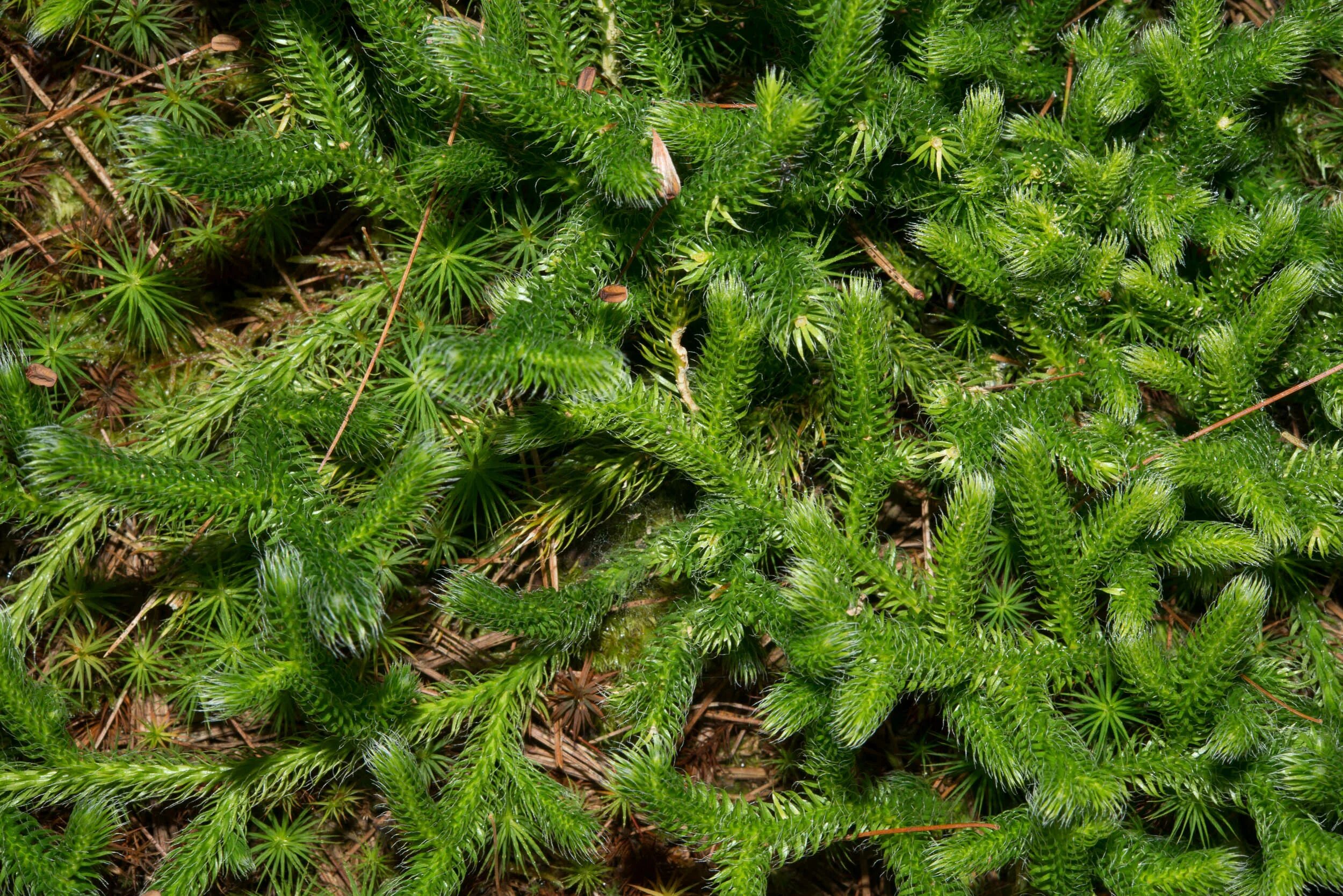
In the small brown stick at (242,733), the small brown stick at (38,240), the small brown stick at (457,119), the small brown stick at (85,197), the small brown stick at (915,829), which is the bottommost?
the small brown stick at (242,733)

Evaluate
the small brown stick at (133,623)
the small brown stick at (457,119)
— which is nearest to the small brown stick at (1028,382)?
the small brown stick at (457,119)

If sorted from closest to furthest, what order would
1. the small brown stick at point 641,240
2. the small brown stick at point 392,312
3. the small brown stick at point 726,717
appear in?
the small brown stick at point 641,240
the small brown stick at point 392,312
the small brown stick at point 726,717

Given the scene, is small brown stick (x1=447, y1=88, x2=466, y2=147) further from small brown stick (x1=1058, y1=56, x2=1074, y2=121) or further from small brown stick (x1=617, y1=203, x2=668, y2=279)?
small brown stick (x1=1058, y1=56, x2=1074, y2=121)

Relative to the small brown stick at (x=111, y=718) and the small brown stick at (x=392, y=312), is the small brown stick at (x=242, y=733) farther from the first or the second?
the small brown stick at (x=392, y=312)

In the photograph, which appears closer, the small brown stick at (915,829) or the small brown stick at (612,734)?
the small brown stick at (915,829)

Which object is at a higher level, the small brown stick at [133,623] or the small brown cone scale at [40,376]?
the small brown cone scale at [40,376]

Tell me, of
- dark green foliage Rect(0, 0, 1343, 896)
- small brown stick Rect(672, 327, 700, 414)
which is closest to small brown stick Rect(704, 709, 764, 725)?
dark green foliage Rect(0, 0, 1343, 896)

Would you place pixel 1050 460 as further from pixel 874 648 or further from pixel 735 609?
pixel 735 609

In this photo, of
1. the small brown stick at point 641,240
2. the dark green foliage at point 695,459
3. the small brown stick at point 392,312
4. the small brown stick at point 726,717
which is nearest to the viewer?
the dark green foliage at point 695,459
